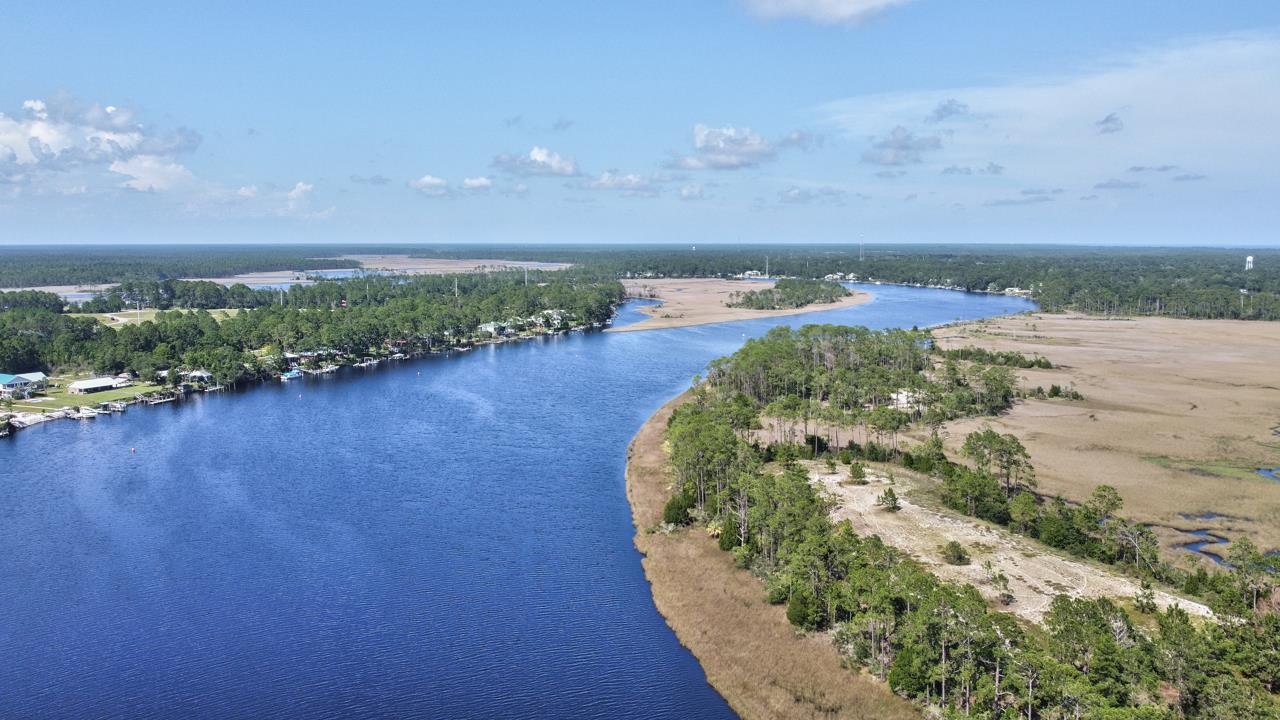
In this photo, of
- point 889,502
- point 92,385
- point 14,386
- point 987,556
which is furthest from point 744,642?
point 14,386

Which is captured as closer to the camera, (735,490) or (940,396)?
(735,490)

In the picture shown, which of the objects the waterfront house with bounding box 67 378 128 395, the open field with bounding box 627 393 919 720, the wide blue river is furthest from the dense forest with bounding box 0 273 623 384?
the open field with bounding box 627 393 919 720

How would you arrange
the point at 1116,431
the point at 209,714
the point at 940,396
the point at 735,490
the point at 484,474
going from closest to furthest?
the point at 209,714 → the point at 735,490 → the point at 484,474 → the point at 1116,431 → the point at 940,396

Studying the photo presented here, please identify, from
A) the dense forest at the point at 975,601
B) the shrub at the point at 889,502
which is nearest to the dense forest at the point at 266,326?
the dense forest at the point at 975,601

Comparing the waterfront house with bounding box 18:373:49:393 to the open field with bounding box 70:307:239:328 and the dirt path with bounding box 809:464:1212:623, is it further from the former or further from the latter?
the dirt path with bounding box 809:464:1212:623

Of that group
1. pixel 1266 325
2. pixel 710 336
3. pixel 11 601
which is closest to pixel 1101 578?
pixel 11 601

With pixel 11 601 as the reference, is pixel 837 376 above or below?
above

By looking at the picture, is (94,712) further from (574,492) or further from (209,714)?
(574,492)
